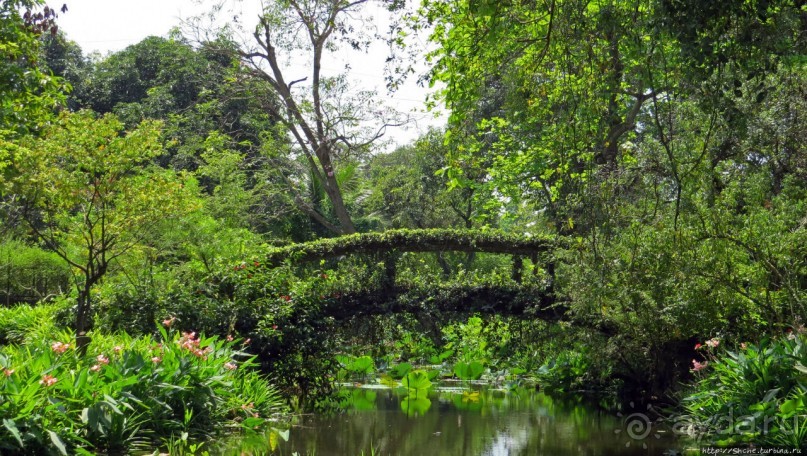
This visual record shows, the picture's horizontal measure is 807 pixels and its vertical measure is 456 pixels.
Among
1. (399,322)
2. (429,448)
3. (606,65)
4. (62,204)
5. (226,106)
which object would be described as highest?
(226,106)

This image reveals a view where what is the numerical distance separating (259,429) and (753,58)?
20.1 feet

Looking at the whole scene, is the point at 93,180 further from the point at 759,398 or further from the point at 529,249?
the point at 759,398

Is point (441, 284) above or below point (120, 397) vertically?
above

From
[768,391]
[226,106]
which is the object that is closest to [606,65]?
[768,391]

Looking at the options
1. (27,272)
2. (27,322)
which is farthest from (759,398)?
(27,272)

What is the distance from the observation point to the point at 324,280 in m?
11.8

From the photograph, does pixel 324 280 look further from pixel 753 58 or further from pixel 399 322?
pixel 753 58

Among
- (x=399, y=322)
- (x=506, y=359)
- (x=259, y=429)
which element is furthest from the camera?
(x=506, y=359)

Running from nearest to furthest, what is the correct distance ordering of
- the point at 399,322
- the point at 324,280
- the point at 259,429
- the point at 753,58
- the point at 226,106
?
1. the point at 753,58
2. the point at 259,429
3. the point at 324,280
4. the point at 399,322
5. the point at 226,106

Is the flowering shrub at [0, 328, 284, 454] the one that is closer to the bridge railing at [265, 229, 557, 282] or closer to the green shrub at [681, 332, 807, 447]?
the bridge railing at [265, 229, 557, 282]

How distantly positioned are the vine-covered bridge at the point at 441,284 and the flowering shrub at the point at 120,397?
368 centimetres

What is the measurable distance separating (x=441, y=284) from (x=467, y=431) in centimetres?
316

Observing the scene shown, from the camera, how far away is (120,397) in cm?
683

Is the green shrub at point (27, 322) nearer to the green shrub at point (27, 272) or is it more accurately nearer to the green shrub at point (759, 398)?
the green shrub at point (27, 272)
